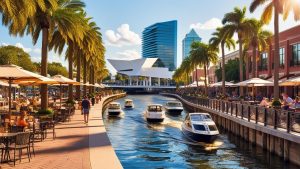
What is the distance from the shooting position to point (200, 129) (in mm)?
28016

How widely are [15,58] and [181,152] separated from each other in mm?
54320

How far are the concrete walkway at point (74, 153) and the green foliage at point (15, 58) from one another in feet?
136

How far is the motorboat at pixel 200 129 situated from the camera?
27359 mm

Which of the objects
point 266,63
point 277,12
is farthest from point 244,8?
point 277,12

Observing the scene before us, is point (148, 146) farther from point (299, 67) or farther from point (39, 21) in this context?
point (299, 67)

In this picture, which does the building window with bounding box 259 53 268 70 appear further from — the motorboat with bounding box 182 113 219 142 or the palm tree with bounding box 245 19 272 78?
the motorboat with bounding box 182 113 219 142

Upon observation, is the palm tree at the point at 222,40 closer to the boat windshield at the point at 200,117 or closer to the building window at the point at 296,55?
the building window at the point at 296,55

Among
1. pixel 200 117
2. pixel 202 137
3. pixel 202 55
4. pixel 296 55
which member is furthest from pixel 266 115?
pixel 202 55

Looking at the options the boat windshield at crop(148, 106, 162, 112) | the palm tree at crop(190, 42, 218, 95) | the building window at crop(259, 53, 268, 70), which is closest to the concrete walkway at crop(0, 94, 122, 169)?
the boat windshield at crop(148, 106, 162, 112)

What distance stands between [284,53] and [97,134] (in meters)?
44.0

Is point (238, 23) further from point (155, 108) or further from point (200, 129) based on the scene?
point (200, 129)

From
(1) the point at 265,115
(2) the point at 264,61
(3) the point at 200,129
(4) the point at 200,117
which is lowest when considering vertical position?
(3) the point at 200,129

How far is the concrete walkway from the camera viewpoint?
13.4 metres

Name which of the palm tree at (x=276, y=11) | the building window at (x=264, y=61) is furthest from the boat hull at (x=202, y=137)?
the building window at (x=264, y=61)
